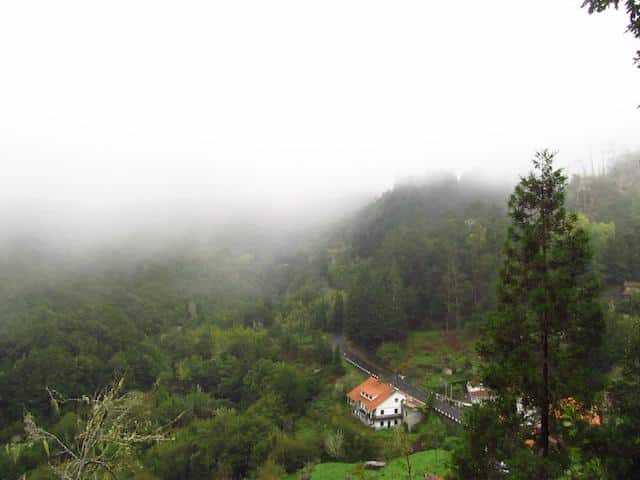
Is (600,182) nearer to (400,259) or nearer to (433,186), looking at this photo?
(433,186)

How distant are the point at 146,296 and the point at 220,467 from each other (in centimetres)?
6474

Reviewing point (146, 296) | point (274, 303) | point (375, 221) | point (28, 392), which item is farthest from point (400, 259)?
point (146, 296)

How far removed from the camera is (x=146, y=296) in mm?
84250

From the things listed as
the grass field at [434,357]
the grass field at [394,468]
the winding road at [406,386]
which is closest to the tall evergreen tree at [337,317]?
the winding road at [406,386]

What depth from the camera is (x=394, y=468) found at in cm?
2233

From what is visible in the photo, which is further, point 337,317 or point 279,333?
point 279,333

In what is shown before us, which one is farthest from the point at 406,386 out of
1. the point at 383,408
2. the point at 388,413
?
the point at 383,408

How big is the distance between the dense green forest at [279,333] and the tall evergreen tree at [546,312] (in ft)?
2.21

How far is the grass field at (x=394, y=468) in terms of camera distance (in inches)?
805

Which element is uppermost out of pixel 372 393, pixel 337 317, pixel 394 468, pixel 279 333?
pixel 394 468

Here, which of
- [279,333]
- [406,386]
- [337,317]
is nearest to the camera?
[406,386]

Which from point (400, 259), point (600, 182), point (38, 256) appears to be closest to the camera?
point (400, 259)

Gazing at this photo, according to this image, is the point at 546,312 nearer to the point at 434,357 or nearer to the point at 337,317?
the point at 434,357

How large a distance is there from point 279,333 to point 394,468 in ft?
108
